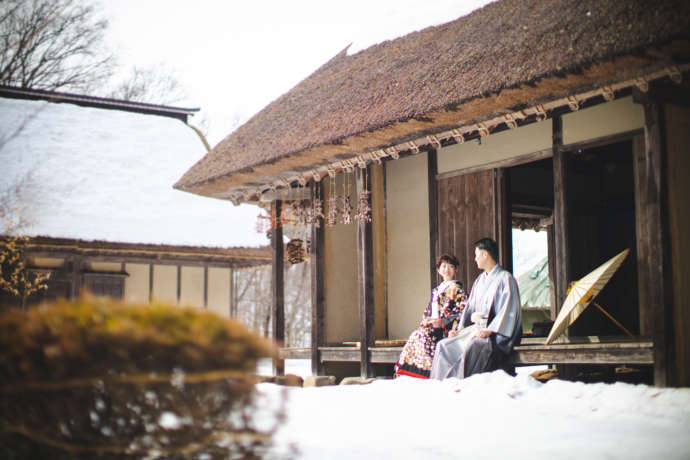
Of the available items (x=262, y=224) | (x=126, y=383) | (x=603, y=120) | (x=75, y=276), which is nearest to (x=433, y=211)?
(x=603, y=120)

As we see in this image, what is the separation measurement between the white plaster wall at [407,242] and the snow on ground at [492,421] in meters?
2.73

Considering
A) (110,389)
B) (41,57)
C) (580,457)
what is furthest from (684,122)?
(41,57)

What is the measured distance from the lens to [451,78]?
20.3 feet

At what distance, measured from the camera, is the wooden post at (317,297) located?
8.48m

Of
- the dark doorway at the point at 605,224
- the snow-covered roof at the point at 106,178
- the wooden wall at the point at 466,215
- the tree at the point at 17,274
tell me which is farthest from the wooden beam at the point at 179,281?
the dark doorway at the point at 605,224

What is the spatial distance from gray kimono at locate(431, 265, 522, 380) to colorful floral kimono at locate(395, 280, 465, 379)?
1.33 feet

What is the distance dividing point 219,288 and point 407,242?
7.64 m

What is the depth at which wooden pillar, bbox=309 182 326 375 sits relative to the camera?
8.48 m

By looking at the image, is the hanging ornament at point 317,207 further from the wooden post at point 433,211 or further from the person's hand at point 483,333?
the person's hand at point 483,333

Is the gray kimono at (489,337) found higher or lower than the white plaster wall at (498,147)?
lower

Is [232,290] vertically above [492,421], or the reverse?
[232,290]

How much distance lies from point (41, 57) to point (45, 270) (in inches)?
419

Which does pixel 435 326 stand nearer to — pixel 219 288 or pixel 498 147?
pixel 498 147

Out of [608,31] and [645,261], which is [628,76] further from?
[645,261]
